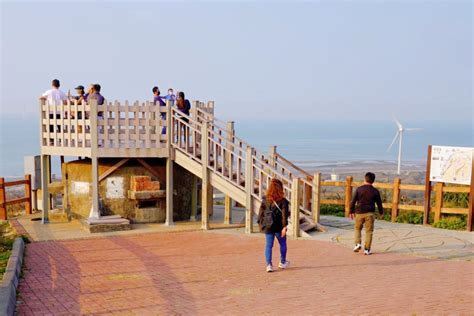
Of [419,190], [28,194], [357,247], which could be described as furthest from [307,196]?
[28,194]

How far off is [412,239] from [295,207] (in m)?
2.77

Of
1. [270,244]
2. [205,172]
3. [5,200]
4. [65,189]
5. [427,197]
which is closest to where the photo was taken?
[270,244]

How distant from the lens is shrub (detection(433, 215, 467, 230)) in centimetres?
1318

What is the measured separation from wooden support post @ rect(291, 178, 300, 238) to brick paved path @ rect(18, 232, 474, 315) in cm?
48

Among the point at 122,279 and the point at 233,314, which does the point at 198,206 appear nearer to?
the point at 122,279

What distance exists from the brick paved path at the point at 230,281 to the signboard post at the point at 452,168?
3.97 m

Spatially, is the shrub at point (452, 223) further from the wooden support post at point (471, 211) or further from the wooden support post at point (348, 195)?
the wooden support post at point (348, 195)

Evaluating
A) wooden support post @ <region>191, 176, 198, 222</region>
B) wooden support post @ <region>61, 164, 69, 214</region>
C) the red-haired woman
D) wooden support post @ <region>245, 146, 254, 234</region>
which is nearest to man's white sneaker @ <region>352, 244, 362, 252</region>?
the red-haired woman

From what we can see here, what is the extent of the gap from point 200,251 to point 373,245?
3701 mm

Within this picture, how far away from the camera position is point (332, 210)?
16.0 meters

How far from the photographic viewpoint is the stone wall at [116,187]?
45.5 ft

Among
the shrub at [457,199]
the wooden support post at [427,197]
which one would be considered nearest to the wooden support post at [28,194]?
the wooden support post at [427,197]

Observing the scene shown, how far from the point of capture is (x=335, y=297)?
24.2 ft

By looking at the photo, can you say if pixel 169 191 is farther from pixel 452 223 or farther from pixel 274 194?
pixel 452 223
